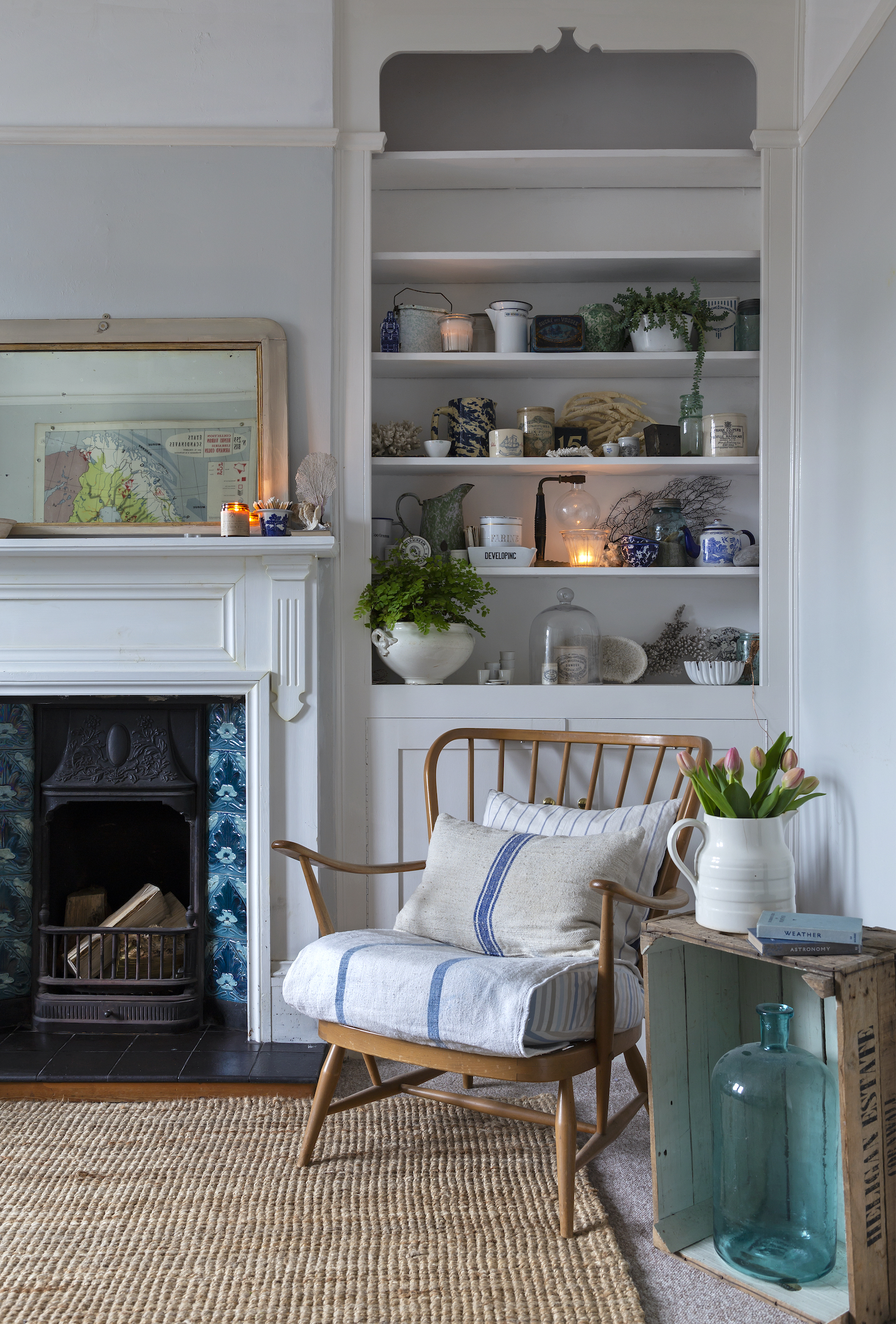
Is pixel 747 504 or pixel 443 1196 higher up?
pixel 747 504

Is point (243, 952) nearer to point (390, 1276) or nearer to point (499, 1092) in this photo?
point (499, 1092)

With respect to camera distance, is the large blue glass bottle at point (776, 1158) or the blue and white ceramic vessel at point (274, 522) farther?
the blue and white ceramic vessel at point (274, 522)

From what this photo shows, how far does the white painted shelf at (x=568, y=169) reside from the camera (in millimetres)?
2902

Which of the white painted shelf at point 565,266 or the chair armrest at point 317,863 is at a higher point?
the white painted shelf at point 565,266

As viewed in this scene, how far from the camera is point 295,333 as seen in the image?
9.22 feet

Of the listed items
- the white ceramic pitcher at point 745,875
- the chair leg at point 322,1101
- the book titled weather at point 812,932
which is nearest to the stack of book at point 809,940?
the book titled weather at point 812,932

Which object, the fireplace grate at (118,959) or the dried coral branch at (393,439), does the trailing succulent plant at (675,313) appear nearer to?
the dried coral branch at (393,439)

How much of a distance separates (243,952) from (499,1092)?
799mm

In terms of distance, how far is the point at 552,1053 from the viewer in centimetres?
183

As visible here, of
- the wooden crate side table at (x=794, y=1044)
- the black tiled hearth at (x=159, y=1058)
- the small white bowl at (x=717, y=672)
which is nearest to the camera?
the wooden crate side table at (x=794, y=1044)

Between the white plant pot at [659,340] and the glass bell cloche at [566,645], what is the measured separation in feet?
2.52

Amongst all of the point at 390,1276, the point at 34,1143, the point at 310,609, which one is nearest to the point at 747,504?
the point at 310,609

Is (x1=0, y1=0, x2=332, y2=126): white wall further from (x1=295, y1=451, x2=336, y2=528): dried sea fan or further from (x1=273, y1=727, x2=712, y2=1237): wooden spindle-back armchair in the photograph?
(x1=273, y1=727, x2=712, y2=1237): wooden spindle-back armchair

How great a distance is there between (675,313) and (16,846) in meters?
2.45
